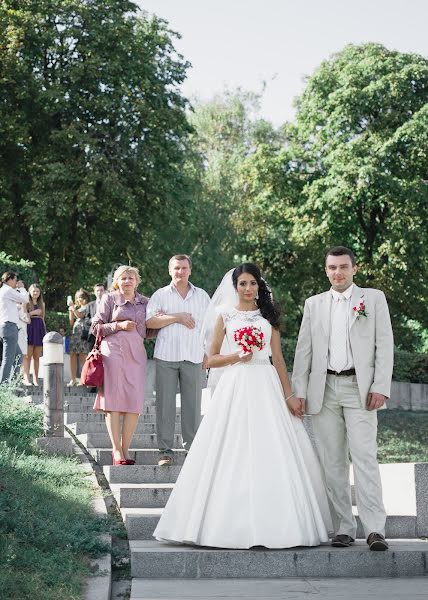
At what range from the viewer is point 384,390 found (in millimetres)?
8109

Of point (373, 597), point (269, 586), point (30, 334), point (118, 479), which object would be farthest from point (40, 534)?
point (30, 334)

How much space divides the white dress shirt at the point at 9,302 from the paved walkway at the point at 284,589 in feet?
35.0

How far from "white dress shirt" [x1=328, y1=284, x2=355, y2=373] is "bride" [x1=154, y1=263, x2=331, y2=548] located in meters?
0.49

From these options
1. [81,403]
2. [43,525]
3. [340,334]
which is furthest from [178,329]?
[81,403]

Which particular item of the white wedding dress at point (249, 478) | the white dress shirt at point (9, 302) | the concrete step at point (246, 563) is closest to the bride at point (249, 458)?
the white wedding dress at point (249, 478)

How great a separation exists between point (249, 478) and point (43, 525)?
1.56 metres

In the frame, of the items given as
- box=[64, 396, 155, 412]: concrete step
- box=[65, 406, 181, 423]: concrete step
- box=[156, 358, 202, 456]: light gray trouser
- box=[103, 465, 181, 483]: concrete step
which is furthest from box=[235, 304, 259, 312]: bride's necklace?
box=[64, 396, 155, 412]: concrete step

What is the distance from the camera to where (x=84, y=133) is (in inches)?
1298

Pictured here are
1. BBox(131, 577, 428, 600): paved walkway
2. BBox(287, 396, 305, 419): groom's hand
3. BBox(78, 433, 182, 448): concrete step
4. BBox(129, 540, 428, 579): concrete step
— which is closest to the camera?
BBox(131, 577, 428, 600): paved walkway

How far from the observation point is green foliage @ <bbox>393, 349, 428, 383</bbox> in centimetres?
3266

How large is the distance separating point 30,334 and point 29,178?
51.9 feet

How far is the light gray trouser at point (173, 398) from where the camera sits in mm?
11047

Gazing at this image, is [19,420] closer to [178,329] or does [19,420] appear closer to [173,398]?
[173,398]

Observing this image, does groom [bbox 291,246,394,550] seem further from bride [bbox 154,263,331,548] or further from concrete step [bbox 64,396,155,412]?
concrete step [bbox 64,396,155,412]
